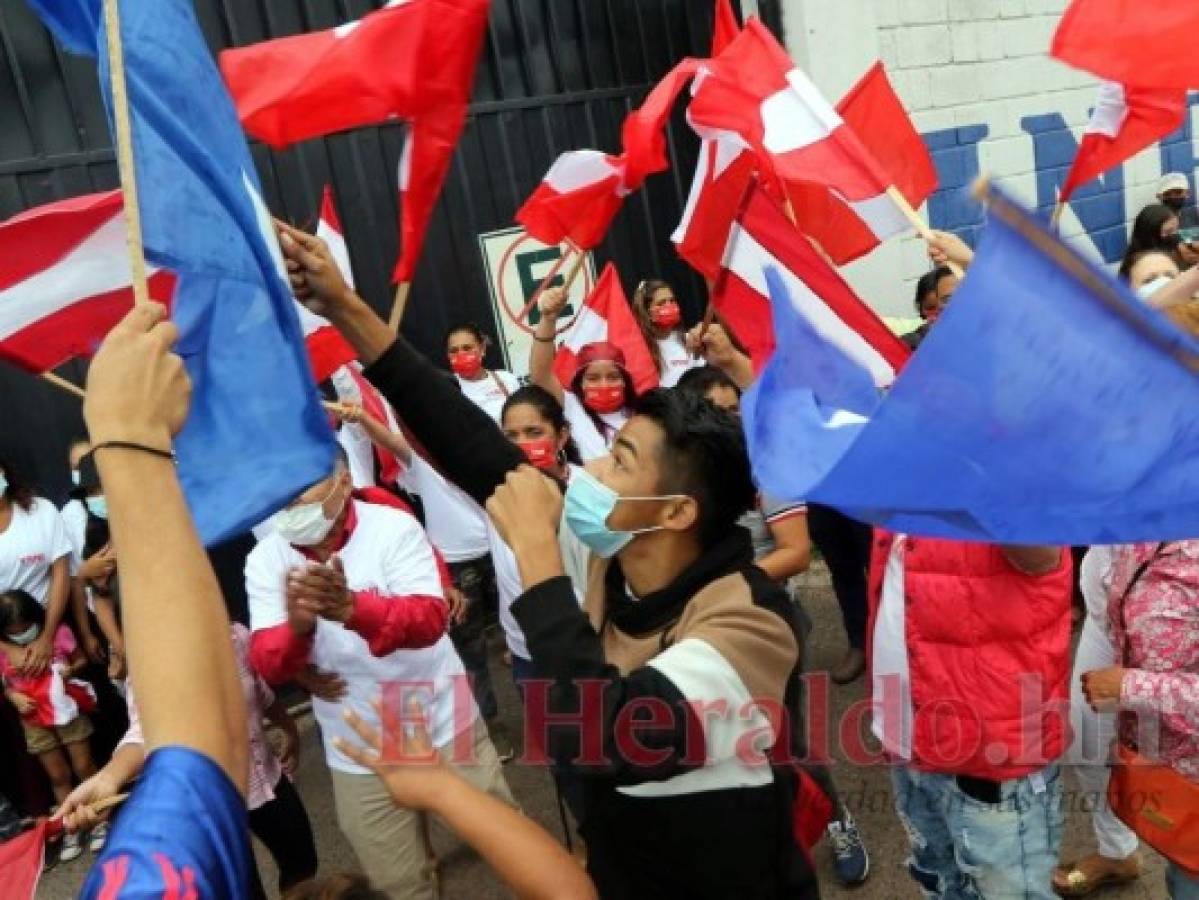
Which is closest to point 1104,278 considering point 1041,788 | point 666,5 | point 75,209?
point 1041,788

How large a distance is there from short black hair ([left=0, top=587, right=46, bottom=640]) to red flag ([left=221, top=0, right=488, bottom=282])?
2.66 meters

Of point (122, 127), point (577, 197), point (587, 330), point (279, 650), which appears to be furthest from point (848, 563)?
point (122, 127)

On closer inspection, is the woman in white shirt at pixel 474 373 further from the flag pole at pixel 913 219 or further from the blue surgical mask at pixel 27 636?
the flag pole at pixel 913 219

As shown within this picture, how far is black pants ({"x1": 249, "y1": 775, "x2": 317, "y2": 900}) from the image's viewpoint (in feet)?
10.3

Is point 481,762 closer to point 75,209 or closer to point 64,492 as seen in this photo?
point 75,209

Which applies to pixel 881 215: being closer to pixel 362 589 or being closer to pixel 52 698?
pixel 362 589

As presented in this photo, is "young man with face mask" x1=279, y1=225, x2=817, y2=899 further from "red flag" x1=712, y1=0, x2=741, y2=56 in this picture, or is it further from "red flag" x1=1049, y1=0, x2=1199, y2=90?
"red flag" x1=712, y1=0, x2=741, y2=56

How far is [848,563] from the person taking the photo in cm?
466

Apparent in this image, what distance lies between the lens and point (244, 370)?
166cm

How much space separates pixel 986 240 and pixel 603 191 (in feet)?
10.2

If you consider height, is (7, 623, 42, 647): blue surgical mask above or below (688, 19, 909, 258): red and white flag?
below

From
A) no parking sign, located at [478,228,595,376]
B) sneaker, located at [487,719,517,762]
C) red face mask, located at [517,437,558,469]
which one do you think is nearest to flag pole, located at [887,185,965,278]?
red face mask, located at [517,437,558,469]

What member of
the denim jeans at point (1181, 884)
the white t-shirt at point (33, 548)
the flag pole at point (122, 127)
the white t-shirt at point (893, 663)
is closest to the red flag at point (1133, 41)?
the white t-shirt at point (893, 663)

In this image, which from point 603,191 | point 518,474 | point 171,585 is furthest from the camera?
point 603,191
